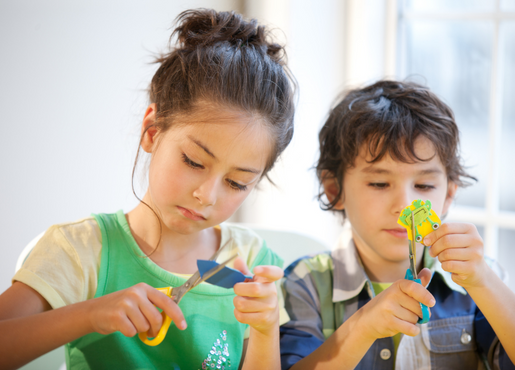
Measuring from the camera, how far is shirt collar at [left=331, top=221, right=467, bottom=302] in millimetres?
892

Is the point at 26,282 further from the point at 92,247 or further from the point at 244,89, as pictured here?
the point at 244,89

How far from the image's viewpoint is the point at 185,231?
2.53 feet

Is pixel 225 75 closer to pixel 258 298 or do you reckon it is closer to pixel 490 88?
pixel 258 298

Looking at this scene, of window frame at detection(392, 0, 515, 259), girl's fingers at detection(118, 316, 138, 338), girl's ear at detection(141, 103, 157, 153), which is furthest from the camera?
window frame at detection(392, 0, 515, 259)

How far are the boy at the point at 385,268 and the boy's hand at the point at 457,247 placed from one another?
1.6 inches

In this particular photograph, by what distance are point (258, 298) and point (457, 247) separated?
11.3 inches

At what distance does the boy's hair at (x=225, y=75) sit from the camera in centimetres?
74

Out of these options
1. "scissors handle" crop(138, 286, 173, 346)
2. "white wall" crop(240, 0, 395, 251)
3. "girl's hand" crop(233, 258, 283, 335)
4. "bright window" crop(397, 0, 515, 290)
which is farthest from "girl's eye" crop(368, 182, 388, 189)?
"bright window" crop(397, 0, 515, 290)

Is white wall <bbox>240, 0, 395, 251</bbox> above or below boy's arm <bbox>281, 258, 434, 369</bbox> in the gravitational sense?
above

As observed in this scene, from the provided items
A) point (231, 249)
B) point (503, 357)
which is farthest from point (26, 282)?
point (503, 357)

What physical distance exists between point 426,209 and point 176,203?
36cm

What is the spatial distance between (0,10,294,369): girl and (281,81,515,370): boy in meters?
0.13

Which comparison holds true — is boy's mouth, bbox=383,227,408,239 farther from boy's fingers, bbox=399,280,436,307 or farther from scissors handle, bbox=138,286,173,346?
scissors handle, bbox=138,286,173,346

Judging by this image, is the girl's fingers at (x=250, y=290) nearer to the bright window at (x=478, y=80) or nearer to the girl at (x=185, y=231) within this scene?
the girl at (x=185, y=231)
